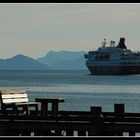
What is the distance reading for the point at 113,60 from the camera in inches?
6624

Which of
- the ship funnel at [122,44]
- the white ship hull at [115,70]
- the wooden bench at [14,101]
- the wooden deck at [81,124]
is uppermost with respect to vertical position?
the ship funnel at [122,44]

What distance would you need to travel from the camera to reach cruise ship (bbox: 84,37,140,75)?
6654 inches

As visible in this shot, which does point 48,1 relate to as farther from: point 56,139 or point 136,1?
point 56,139

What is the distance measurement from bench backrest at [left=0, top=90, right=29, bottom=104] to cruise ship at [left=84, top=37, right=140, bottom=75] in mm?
153330

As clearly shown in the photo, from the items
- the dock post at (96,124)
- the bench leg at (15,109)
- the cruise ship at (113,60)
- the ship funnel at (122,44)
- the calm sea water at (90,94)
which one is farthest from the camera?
the ship funnel at (122,44)

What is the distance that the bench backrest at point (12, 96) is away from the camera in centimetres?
1457

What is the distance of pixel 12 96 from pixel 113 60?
154128mm

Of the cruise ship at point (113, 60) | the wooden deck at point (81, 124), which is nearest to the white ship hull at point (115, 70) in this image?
the cruise ship at point (113, 60)

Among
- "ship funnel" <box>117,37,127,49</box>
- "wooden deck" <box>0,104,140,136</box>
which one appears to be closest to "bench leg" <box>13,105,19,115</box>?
"wooden deck" <box>0,104,140,136</box>

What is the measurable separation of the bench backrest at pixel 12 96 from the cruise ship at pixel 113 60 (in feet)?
503

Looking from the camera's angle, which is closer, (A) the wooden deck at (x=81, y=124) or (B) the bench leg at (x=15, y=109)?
(A) the wooden deck at (x=81, y=124)

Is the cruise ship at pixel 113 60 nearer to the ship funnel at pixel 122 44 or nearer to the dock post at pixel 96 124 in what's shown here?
the ship funnel at pixel 122 44

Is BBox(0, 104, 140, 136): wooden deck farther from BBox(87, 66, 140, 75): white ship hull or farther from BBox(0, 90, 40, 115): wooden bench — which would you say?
BBox(87, 66, 140, 75): white ship hull

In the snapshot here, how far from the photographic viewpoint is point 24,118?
13.0 metres
